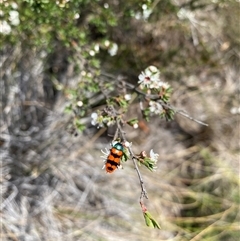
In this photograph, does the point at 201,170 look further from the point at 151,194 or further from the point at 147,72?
the point at 147,72

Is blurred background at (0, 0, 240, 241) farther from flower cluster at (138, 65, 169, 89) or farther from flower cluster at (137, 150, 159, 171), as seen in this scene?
flower cluster at (137, 150, 159, 171)

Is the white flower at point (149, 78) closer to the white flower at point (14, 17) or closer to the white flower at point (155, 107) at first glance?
the white flower at point (155, 107)

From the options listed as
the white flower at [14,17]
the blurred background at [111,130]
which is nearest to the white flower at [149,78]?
the blurred background at [111,130]

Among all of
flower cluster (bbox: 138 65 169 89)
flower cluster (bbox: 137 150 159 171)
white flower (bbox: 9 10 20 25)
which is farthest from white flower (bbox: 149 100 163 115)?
white flower (bbox: 9 10 20 25)

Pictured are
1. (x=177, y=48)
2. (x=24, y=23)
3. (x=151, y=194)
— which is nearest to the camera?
(x=24, y=23)

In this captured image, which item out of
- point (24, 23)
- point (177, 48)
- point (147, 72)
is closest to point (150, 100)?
point (147, 72)

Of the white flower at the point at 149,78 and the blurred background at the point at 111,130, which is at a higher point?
the blurred background at the point at 111,130

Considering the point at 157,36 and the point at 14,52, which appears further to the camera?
the point at 157,36

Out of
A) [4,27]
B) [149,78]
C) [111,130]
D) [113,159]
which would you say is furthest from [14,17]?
[111,130]
